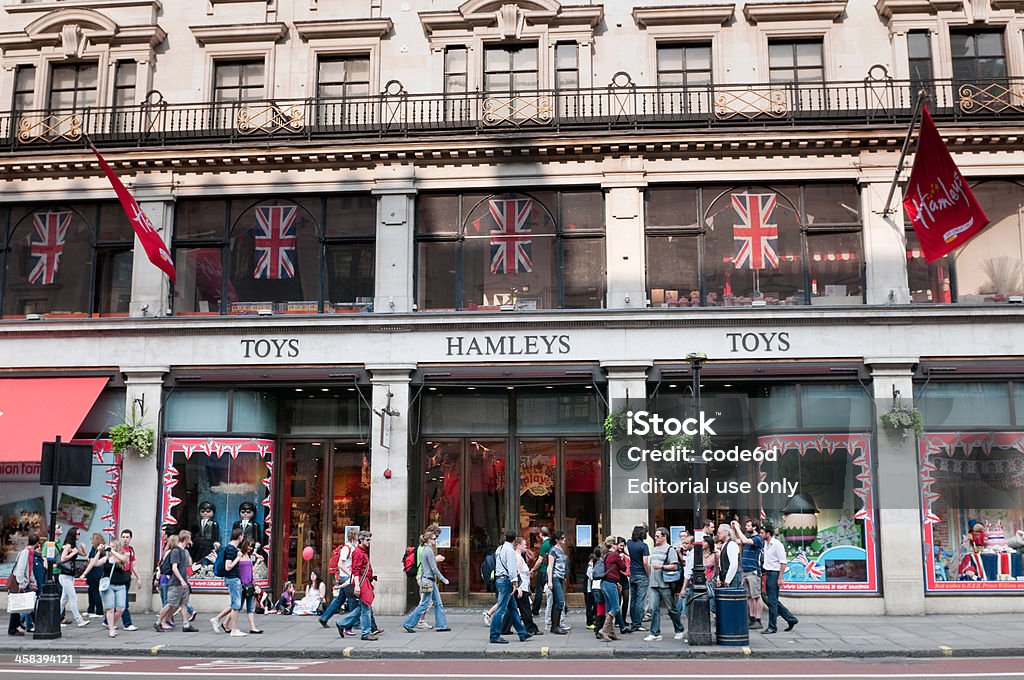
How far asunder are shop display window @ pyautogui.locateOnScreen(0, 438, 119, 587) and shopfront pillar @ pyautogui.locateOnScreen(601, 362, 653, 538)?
11.7 meters

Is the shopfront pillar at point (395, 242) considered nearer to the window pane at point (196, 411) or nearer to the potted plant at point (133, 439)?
the window pane at point (196, 411)

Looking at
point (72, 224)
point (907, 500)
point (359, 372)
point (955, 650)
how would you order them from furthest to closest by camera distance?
point (72, 224), point (359, 372), point (907, 500), point (955, 650)

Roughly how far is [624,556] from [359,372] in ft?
25.6

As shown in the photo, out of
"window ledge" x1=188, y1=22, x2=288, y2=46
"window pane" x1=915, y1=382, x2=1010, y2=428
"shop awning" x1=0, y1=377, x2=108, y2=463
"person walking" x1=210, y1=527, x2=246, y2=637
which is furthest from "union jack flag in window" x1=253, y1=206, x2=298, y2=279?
"window pane" x1=915, y1=382, x2=1010, y2=428

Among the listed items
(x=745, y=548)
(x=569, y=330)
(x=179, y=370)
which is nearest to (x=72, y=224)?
(x=179, y=370)

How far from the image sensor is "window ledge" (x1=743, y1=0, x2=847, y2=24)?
76.9 ft

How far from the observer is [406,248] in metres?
23.3

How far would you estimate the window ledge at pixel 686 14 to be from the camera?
2367 cm

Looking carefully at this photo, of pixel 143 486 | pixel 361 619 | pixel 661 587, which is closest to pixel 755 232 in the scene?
pixel 661 587

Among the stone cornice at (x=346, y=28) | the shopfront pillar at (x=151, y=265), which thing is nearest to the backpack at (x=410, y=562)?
the shopfront pillar at (x=151, y=265)

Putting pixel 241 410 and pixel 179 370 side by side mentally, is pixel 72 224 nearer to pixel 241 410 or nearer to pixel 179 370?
pixel 179 370

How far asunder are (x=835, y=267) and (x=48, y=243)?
19302 millimetres

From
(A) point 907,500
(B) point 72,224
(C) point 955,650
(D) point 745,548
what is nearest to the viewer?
(C) point 955,650

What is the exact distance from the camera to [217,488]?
2317 cm
